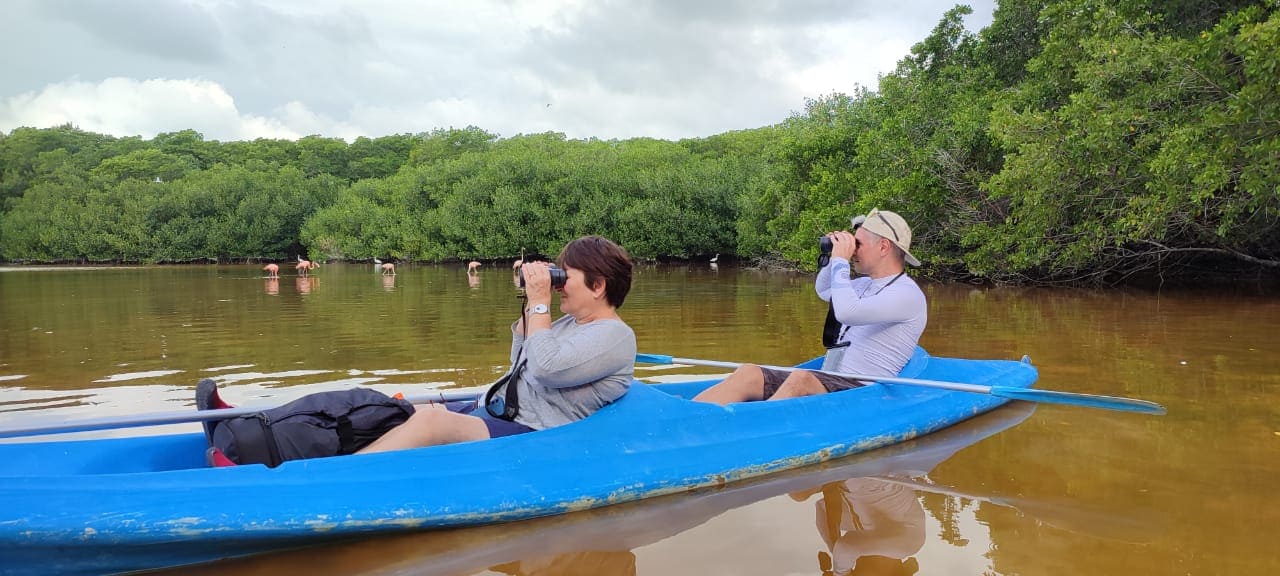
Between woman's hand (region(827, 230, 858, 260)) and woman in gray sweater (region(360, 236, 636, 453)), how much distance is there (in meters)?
1.87

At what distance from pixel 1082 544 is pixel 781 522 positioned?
110cm

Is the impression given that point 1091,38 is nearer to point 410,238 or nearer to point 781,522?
point 781,522

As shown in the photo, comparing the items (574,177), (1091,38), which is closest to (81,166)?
(574,177)

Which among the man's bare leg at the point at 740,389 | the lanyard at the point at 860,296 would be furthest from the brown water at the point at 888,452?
the lanyard at the point at 860,296

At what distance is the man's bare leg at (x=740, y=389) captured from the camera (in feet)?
15.1

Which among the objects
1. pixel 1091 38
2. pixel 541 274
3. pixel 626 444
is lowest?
pixel 626 444

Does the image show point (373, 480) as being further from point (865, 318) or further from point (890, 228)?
point (890, 228)

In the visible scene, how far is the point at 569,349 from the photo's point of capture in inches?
131

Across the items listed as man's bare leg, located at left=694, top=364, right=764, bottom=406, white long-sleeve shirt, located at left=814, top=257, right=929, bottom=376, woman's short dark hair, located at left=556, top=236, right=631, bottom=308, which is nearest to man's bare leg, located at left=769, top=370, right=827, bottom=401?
man's bare leg, located at left=694, top=364, right=764, bottom=406

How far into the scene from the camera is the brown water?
305 centimetres

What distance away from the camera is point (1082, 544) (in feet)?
10.3

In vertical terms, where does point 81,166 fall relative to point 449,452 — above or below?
above

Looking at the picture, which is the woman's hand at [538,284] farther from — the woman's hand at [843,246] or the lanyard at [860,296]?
the woman's hand at [843,246]

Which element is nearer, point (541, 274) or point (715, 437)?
point (541, 274)
